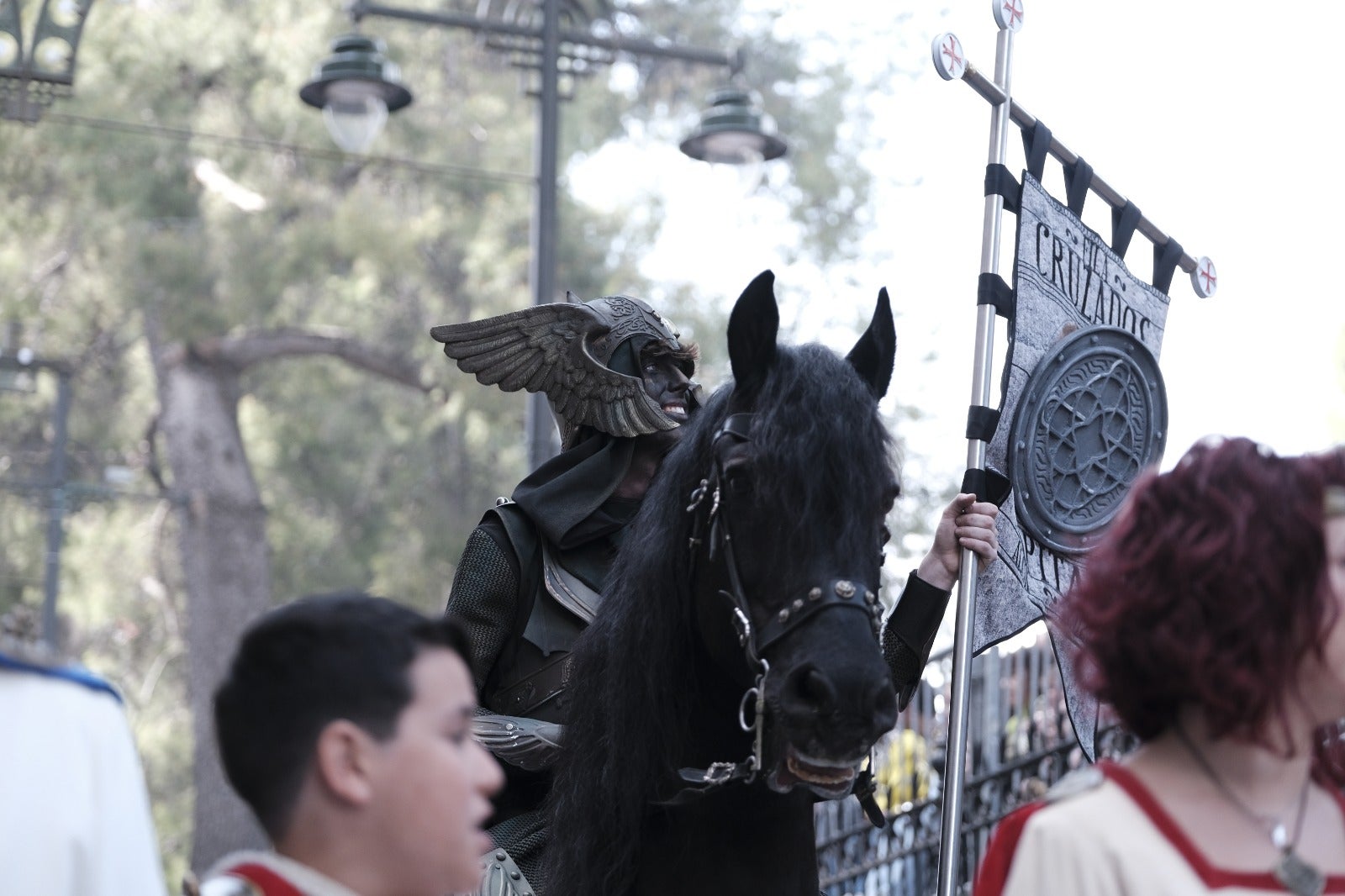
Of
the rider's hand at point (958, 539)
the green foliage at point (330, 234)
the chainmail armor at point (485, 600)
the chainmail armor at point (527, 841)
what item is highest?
the green foliage at point (330, 234)

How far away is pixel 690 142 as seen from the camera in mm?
11281

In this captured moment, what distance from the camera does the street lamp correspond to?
24.5 feet

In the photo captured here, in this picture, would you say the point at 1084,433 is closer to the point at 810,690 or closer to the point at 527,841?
the point at 810,690

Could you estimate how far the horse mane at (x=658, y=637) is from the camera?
3.52 metres

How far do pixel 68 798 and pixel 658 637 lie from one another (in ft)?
5.52

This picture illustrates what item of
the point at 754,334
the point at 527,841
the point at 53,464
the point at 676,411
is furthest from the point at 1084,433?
the point at 53,464

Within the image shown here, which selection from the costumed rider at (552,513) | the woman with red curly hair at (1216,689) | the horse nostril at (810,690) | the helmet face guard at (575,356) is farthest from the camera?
the helmet face guard at (575,356)

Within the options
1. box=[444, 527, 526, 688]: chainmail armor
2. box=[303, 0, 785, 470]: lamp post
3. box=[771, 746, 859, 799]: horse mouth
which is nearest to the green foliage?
box=[303, 0, 785, 470]: lamp post

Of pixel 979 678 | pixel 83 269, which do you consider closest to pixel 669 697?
pixel 979 678

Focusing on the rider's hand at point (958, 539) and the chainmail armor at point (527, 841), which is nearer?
the chainmail armor at point (527, 841)

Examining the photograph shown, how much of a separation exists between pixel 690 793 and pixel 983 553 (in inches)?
39.5

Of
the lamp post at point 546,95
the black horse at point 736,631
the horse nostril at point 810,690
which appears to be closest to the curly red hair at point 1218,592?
the horse nostril at point 810,690

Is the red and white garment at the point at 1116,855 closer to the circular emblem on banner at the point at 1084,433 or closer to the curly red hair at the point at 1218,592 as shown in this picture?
the curly red hair at the point at 1218,592

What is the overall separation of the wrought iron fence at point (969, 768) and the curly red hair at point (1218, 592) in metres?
7.63
